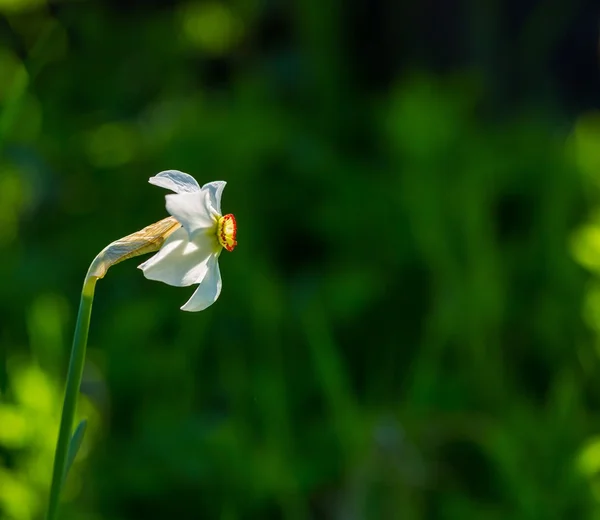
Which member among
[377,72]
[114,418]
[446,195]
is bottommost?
[114,418]

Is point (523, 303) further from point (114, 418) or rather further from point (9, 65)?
point (9, 65)

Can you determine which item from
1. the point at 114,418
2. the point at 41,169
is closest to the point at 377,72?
the point at 41,169

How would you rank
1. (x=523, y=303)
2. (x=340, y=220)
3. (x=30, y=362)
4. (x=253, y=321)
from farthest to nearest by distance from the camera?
(x=340, y=220) → (x=523, y=303) → (x=253, y=321) → (x=30, y=362)

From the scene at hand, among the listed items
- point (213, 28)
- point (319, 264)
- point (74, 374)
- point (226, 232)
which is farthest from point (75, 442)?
point (213, 28)

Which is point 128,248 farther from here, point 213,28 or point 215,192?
point 213,28

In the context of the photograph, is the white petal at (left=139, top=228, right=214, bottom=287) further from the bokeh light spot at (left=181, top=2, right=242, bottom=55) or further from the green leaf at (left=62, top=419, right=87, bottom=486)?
the bokeh light spot at (left=181, top=2, right=242, bottom=55)

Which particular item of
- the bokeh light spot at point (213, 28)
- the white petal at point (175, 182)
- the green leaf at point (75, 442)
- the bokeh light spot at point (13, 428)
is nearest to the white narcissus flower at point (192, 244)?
the white petal at point (175, 182)
